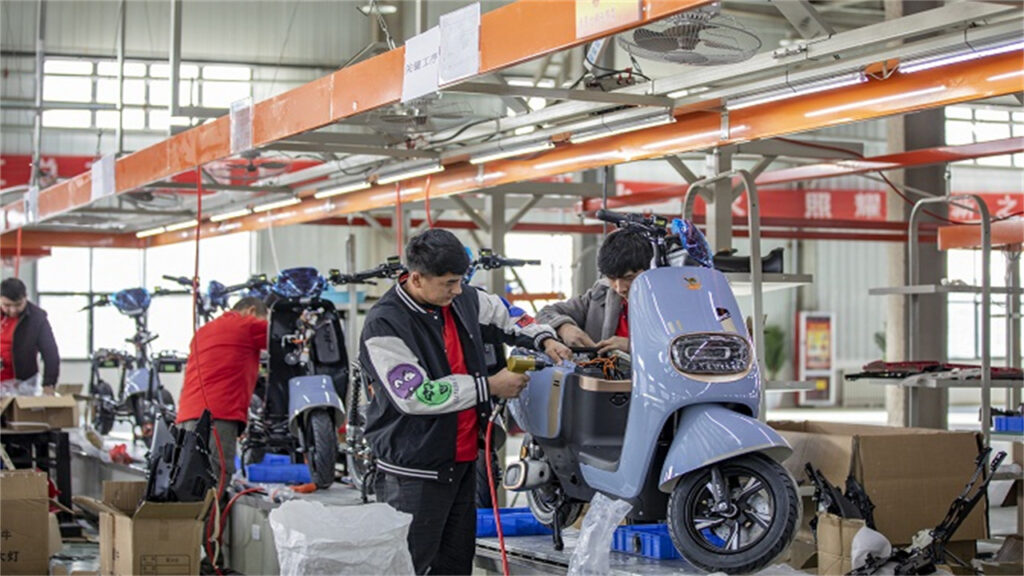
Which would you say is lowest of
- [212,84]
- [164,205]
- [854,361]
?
[854,361]

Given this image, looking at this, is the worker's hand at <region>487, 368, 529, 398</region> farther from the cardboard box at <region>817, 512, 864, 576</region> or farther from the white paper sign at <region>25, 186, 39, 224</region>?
the white paper sign at <region>25, 186, 39, 224</region>

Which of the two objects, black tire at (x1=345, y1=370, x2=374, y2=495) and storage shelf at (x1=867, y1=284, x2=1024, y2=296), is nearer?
black tire at (x1=345, y1=370, x2=374, y2=495)

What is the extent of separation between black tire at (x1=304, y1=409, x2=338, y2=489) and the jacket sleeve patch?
3055 millimetres

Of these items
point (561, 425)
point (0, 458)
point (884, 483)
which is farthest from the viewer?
point (0, 458)

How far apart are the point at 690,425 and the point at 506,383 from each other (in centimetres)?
64

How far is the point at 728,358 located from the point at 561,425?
2.60 ft

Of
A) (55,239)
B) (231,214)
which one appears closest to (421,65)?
(231,214)

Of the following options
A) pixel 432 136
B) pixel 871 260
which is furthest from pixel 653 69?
pixel 432 136

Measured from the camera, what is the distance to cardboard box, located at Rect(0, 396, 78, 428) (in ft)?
29.0

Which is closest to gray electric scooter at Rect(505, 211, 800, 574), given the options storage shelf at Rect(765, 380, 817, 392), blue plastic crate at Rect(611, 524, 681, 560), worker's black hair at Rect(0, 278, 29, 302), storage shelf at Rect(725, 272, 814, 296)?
blue plastic crate at Rect(611, 524, 681, 560)

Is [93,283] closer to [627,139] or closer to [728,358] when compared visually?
[627,139]

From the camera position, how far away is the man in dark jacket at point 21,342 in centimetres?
949

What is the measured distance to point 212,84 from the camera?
19984 mm

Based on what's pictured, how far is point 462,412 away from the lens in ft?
14.3
